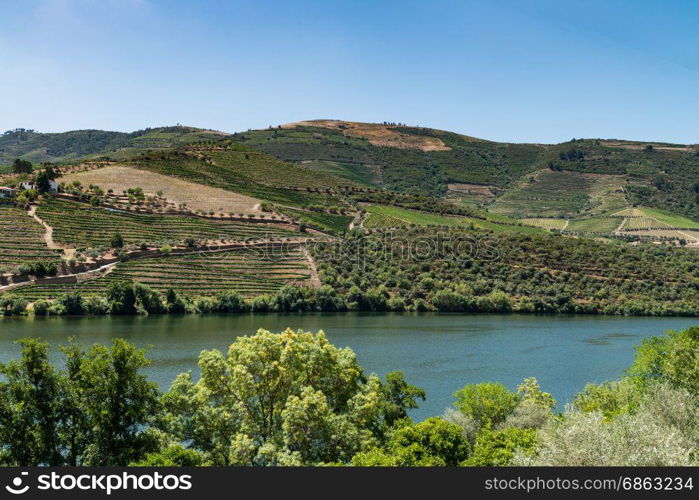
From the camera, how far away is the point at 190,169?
503 feet

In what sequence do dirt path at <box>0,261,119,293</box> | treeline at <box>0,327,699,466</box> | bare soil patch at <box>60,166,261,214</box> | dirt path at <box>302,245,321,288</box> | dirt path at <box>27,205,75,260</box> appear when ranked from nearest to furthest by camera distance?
treeline at <box>0,327,699,466</box>
dirt path at <box>0,261,119,293</box>
dirt path at <box>27,205,75,260</box>
dirt path at <box>302,245,321,288</box>
bare soil patch at <box>60,166,261,214</box>

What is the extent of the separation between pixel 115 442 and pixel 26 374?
4.64 metres

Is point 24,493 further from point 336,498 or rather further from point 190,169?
point 190,169

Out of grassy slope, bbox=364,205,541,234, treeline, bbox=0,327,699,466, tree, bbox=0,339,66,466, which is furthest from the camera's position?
grassy slope, bbox=364,205,541,234

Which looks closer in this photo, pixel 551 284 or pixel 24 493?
pixel 24 493

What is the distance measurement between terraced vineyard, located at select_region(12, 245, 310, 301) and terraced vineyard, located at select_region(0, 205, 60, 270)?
6.81 meters

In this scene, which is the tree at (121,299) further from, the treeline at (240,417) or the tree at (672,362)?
the tree at (672,362)

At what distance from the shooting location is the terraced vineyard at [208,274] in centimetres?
9075

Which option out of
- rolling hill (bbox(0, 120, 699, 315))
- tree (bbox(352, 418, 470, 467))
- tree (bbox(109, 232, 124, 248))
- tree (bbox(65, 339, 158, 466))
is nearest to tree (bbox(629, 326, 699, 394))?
tree (bbox(352, 418, 470, 467))

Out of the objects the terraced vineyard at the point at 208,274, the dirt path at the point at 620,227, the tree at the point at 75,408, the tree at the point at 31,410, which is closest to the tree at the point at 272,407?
the tree at the point at 75,408

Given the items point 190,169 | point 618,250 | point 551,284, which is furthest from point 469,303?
point 190,169

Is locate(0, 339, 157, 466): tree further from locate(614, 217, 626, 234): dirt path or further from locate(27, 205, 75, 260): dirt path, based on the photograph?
locate(614, 217, 626, 234): dirt path

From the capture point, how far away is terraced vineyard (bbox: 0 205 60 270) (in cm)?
9206

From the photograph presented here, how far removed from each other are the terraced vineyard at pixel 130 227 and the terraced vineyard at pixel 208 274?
23.7 feet
